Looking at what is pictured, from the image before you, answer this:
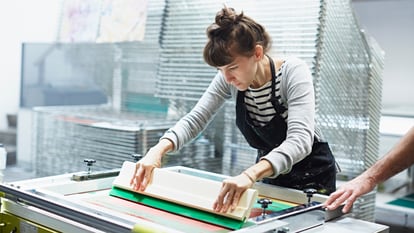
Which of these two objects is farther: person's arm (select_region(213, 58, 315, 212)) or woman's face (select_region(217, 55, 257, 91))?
woman's face (select_region(217, 55, 257, 91))

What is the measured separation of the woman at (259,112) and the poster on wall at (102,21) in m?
1.79

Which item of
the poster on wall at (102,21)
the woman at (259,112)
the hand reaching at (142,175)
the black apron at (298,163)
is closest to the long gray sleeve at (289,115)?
the woman at (259,112)

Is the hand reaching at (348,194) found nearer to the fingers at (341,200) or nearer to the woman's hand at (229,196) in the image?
the fingers at (341,200)

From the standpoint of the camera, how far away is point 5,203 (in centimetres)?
153

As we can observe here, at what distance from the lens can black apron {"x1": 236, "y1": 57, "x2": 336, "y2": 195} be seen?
70.1 inches

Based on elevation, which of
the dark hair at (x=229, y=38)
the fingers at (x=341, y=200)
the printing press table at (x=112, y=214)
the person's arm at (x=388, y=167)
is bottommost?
the printing press table at (x=112, y=214)

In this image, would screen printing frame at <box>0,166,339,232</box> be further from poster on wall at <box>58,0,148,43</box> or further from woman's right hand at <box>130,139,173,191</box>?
poster on wall at <box>58,0,148,43</box>

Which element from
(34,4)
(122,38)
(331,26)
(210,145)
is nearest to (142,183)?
(331,26)

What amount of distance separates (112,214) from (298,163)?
2.56 feet

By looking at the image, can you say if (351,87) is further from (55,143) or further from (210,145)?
(55,143)

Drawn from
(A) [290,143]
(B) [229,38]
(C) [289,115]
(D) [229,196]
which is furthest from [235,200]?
(B) [229,38]

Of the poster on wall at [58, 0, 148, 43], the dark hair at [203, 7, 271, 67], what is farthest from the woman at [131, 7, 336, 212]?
the poster on wall at [58, 0, 148, 43]

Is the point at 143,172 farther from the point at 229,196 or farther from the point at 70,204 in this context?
the point at 229,196

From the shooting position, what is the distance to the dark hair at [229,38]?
1.52 metres
